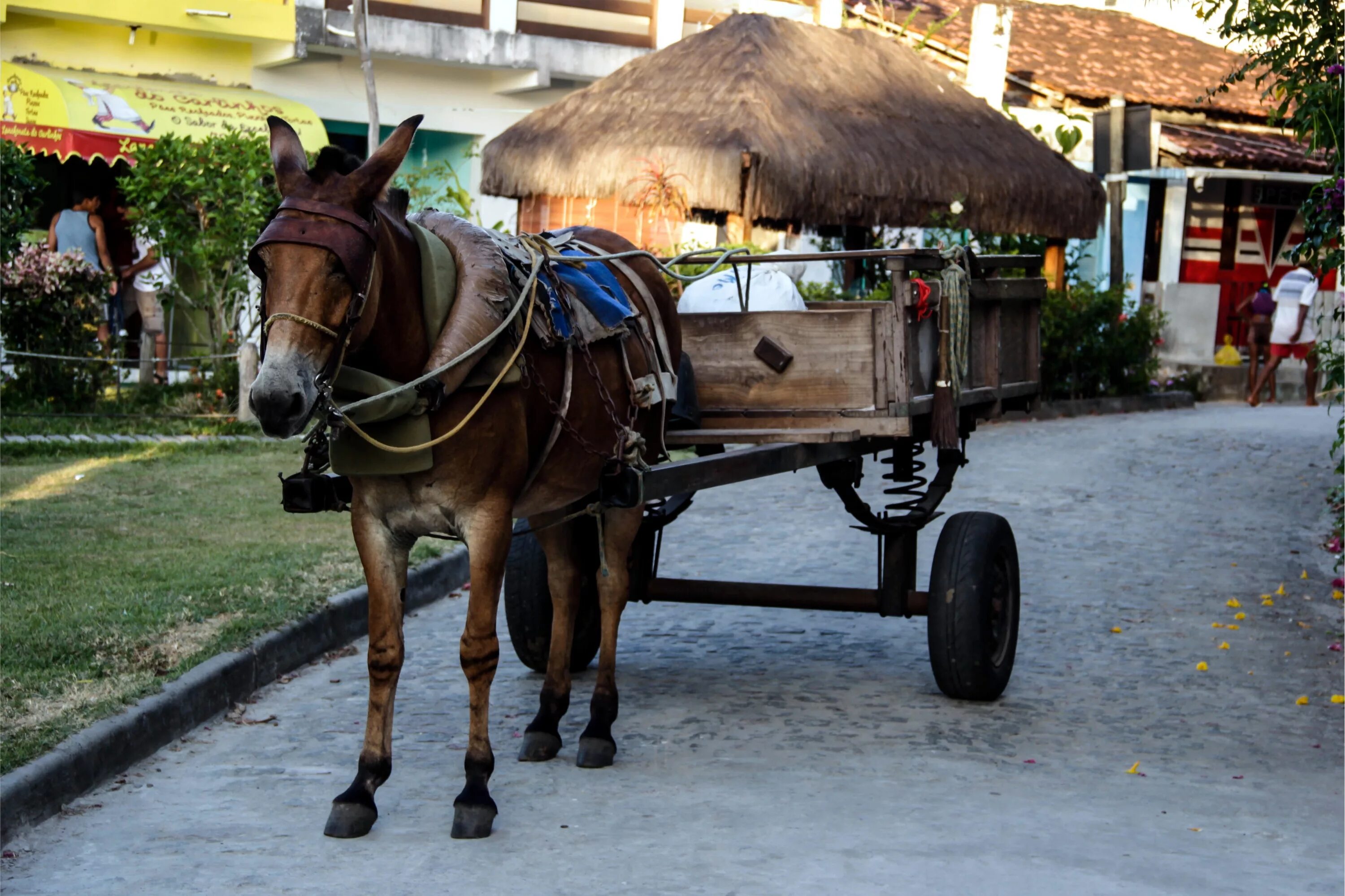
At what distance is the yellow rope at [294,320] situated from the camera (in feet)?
12.9

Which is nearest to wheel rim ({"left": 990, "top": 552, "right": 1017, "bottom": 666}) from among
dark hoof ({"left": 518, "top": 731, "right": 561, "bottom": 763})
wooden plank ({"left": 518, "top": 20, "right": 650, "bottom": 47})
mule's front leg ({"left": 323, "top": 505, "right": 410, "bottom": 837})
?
dark hoof ({"left": 518, "top": 731, "right": 561, "bottom": 763})

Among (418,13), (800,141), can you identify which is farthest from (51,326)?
(418,13)

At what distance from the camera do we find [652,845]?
4465 millimetres

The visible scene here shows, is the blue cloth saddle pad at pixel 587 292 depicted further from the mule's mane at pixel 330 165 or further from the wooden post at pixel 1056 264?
the wooden post at pixel 1056 264

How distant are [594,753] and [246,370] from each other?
8.72 m

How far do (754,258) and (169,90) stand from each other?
13.4 metres

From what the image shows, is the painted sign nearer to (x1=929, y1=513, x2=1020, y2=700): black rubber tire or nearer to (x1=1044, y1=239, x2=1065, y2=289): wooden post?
(x1=1044, y1=239, x2=1065, y2=289): wooden post

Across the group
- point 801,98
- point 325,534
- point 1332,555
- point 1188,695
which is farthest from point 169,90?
point 1188,695

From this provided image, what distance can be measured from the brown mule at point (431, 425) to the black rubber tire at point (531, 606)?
0.84 metres

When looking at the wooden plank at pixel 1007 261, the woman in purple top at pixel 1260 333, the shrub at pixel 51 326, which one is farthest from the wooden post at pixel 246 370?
the woman in purple top at pixel 1260 333

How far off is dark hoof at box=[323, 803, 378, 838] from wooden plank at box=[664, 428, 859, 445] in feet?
6.43

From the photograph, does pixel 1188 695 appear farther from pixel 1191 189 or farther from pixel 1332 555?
pixel 1191 189

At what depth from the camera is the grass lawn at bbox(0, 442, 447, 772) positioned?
5.49 m

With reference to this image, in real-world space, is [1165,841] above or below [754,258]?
below
